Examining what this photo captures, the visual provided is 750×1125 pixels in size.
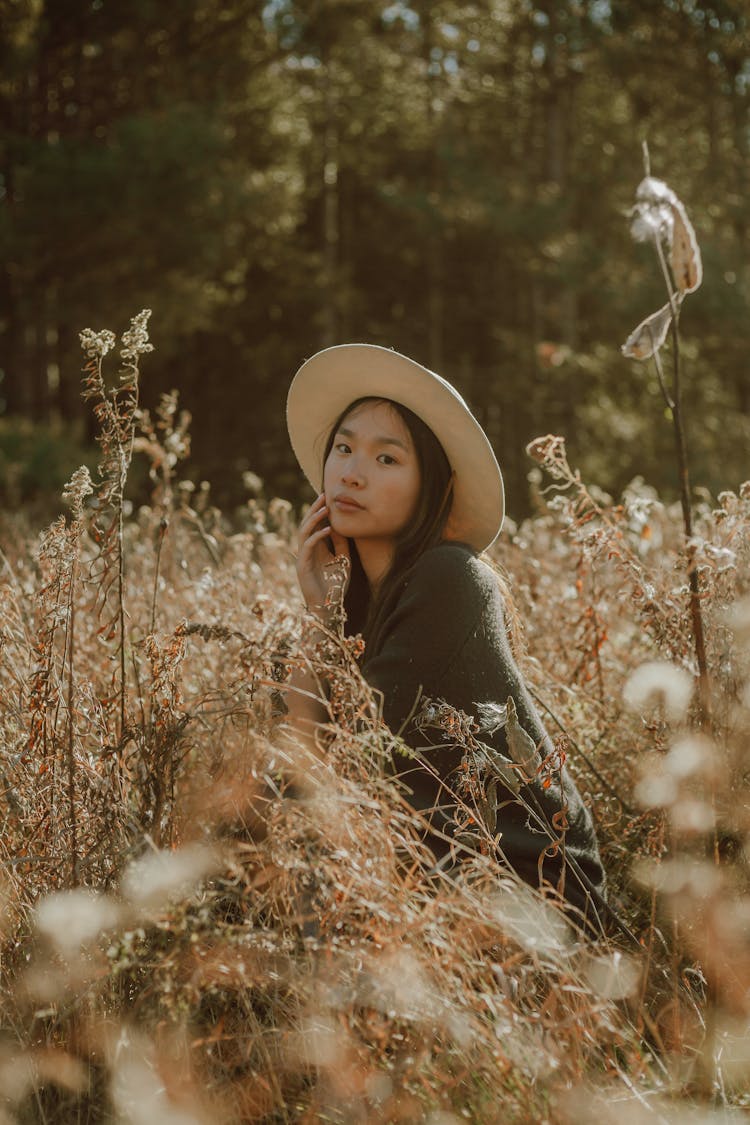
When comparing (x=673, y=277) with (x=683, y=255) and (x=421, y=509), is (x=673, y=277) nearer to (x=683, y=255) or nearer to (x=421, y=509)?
(x=683, y=255)

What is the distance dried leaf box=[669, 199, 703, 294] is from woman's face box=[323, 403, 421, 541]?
0.78 m

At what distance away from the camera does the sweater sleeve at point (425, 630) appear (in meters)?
2.21

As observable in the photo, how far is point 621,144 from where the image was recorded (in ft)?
60.1

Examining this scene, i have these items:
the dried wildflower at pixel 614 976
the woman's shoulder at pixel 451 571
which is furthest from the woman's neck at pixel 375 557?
the dried wildflower at pixel 614 976

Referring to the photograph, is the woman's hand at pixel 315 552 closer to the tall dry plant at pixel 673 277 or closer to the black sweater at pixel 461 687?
the black sweater at pixel 461 687

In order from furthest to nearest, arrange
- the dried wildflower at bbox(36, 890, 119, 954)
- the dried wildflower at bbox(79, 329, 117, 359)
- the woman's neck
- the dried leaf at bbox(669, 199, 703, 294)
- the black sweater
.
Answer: the woman's neck → the black sweater → the dried leaf at bbox(669, 199, 703, 294) → the dried wildflower at bbox(79, 329, 117, 359) → the dried wildflower at bbox(36, 890, 119, 954)

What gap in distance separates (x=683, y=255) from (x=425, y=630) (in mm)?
911

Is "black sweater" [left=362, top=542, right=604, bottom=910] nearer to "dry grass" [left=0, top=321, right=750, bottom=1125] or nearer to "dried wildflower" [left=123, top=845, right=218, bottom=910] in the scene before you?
"dry grass" [left=0, top=321, right=750, bottom=1125]

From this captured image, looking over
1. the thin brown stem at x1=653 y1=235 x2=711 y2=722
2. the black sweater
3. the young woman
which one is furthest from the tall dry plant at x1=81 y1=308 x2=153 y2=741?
the thin brown stem at x1=653 y1=235 x2=711 y2=722

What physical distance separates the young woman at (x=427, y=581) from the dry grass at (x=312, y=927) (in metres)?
0.20

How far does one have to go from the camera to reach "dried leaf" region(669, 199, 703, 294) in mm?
2080

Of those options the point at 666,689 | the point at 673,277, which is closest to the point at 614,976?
the point at 666,689

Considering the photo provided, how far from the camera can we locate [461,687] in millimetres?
2221

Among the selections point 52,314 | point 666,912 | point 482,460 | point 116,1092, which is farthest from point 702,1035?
point 52,314
